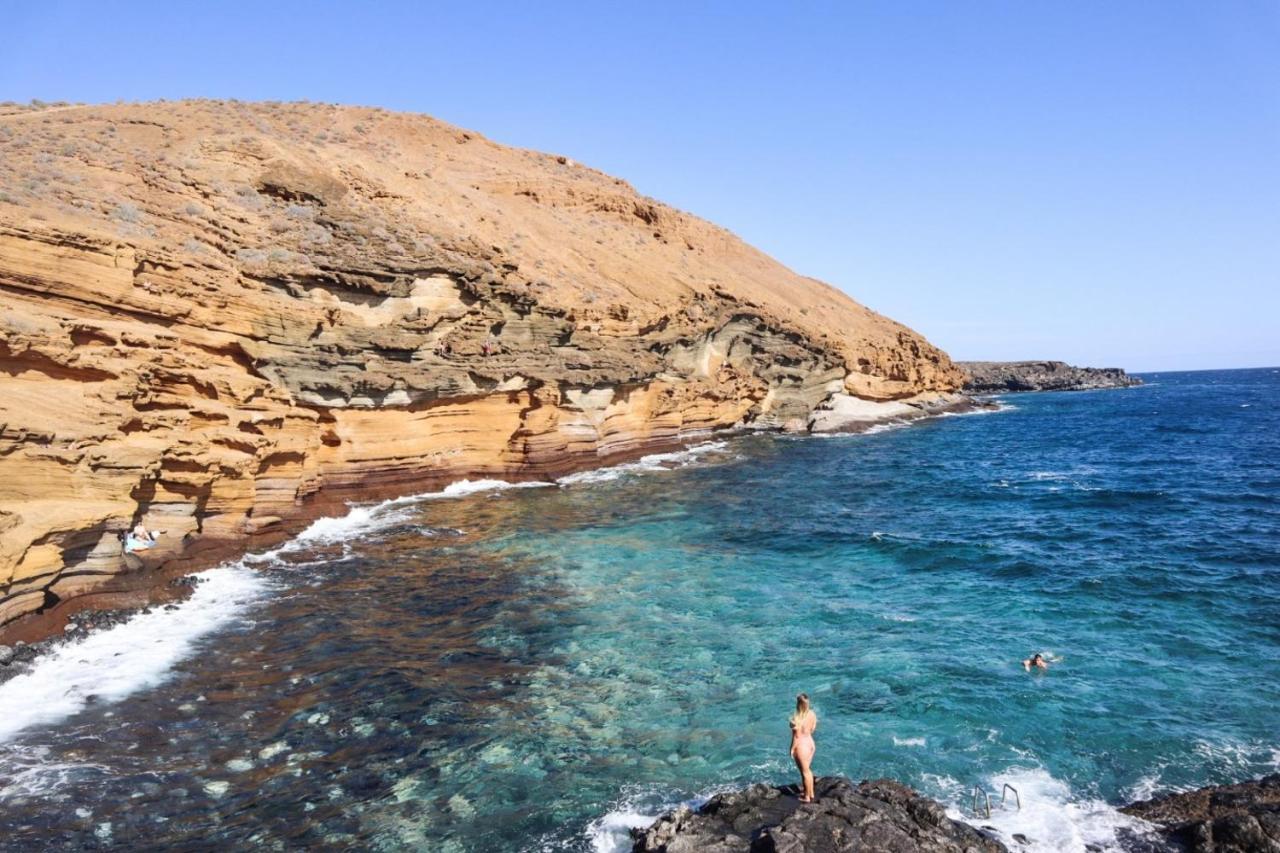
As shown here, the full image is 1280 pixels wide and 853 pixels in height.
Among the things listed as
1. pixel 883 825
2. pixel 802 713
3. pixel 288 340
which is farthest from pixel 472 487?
pixel 883 825

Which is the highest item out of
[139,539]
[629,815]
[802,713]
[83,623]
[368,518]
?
[139,539]

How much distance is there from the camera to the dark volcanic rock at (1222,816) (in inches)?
336

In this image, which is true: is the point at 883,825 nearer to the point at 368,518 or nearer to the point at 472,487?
the point at 368,518

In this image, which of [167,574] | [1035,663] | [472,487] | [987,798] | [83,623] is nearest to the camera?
[987,798]

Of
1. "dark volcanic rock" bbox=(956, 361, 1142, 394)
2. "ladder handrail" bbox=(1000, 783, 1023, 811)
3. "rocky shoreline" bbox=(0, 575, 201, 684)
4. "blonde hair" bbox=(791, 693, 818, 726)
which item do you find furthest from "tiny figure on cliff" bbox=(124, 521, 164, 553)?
"dark volcanic rock" bbox=(956, 361, 1142, 394)

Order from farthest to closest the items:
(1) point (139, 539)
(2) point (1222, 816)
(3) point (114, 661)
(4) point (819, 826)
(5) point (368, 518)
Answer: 1. (5) point (368, 518)
2. (1) point (139, 539)
3. (3) point (114, 661)
4. (2) point (1222, 816)
5. (4) point (819, 826)

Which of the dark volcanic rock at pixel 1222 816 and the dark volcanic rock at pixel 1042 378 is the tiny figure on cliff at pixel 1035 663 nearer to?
the dark volcanic rock at pixel 1222 816

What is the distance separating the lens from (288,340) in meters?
23.1

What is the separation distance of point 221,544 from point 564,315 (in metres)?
16.9

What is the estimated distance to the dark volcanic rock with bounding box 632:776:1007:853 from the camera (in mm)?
7980

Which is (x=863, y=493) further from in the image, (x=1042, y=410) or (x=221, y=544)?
(x=1042, y=410)

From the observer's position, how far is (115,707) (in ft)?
38.6

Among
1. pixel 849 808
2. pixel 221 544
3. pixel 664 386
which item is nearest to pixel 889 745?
pixel 849 808

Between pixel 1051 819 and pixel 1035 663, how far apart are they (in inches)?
189
